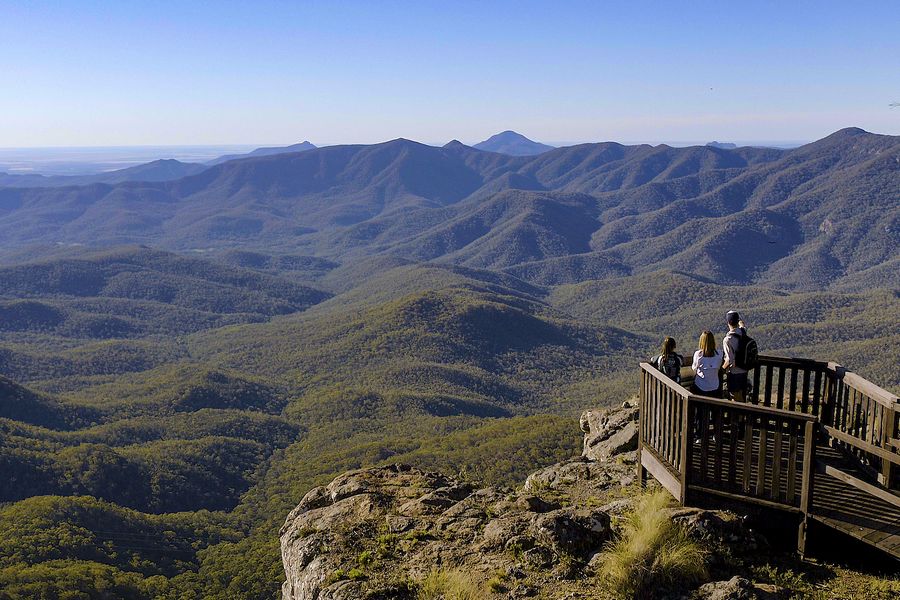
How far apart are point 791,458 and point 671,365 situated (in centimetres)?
283

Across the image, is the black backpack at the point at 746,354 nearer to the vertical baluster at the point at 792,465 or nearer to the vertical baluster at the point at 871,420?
the vertical baluster at the point at 871,420

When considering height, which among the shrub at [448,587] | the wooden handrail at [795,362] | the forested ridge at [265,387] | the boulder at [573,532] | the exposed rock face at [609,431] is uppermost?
the wooden handrail at [795,362]

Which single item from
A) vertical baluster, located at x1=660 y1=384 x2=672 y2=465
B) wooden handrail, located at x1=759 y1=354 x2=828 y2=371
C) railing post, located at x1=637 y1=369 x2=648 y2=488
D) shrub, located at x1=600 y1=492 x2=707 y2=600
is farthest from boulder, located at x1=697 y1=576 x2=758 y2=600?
wooden handrail, located at x1=759 y1=354 x2=828 y2=371

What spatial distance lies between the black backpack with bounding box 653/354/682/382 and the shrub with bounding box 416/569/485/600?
16.1 feet

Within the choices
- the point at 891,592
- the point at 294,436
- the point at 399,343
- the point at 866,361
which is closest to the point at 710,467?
the point at 891,592

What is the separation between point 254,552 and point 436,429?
29827 millimetres

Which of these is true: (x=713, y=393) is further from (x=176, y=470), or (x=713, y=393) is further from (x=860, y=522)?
(x=176, y=470)

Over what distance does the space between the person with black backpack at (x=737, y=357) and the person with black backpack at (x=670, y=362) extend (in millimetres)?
976

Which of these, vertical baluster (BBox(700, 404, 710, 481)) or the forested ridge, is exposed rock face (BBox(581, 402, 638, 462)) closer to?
vertical baluster (BBox(700, 404, 710, 481))

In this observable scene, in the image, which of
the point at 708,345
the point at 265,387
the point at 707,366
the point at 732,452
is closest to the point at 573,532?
the point at 732,452

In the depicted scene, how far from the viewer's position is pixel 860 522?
851 cm

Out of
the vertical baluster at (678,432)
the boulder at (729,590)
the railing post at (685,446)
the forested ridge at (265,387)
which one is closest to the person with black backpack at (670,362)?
the vertical baluster at (678,432)

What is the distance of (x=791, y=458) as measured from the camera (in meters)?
8.58

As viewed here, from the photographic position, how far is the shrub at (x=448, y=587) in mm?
8203
